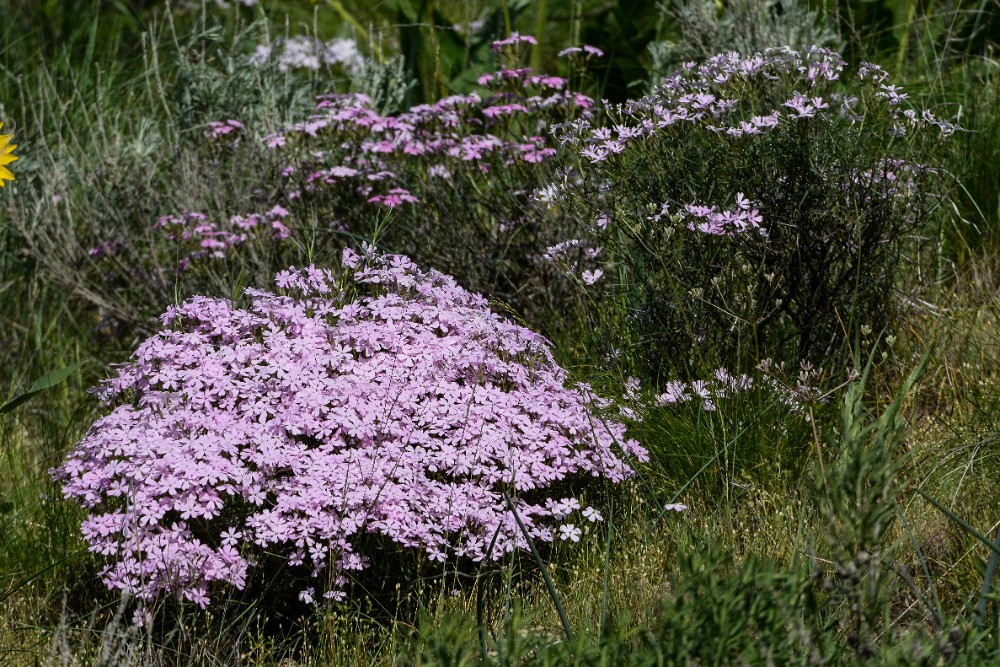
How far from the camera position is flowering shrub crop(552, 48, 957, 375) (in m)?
3.44

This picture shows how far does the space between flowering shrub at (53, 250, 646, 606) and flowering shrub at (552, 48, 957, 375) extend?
1.53 feet

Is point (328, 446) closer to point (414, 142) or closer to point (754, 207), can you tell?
point (754, 207)

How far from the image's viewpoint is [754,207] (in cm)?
347

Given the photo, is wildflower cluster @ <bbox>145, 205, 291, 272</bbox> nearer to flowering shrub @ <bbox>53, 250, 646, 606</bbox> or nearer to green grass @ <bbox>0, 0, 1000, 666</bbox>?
green grass @ <bbox>0, 0, 1000, 666</bbox>

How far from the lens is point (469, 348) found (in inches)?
125

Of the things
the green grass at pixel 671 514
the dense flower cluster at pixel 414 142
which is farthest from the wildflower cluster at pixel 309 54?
the dense flower cluster at pixel 414 142

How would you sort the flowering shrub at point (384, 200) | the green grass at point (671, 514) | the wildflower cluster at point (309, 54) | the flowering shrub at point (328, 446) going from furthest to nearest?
the wildflower cluster at point (309, 54), the flowering shrub at point (384, 200), the flowering shrub at point (328, 446), the green grass at point (671, 514)

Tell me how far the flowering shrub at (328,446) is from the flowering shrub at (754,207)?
0.47 meters

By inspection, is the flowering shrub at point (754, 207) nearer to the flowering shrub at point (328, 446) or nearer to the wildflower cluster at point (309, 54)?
the flowering shrub at point (328, 446)

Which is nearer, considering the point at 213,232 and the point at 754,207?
the point at 754,207

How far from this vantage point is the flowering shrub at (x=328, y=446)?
271cm

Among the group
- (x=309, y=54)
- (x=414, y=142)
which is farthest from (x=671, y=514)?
(x=309, y=54)

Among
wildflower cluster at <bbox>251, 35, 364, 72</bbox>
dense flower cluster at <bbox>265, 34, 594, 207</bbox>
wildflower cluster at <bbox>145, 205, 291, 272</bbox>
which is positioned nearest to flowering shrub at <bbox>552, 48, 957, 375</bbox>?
dense flower cluster at <bbox>265, 34, 594, 207</bbox>

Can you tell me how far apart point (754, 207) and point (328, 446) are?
1.54 m
